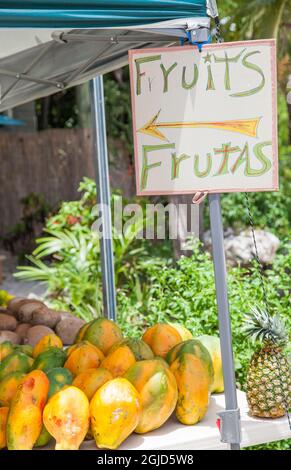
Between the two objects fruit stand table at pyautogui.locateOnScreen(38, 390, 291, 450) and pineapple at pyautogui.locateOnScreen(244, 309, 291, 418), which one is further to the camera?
pineapple at pyautogui.locateOnScreen(244, 309, 291, 418)

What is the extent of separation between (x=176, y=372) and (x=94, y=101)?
6.83 feet

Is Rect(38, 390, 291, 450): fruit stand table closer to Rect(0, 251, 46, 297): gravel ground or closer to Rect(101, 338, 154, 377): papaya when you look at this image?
Rect(101, 338, 154, 377): papaya

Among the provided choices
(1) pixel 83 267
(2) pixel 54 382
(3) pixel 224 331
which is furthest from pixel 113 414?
(1) pixel 83 267

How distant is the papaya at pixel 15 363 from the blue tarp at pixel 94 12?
1.07 metres

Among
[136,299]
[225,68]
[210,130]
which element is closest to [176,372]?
[210,130]

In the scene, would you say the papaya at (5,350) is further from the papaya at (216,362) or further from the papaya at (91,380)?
the papaya at (216,362)

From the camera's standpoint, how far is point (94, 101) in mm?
3877

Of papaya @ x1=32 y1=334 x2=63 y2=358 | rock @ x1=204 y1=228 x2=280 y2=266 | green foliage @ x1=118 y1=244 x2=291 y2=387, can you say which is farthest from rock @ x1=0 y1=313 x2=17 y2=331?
rock @ x1=204 y1=228 x2=280 y2=266

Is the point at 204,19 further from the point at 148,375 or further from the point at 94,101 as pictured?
the point at 94,101

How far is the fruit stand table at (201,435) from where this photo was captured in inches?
79.8

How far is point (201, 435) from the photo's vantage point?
2094mm

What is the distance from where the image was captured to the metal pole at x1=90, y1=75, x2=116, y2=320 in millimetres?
3854

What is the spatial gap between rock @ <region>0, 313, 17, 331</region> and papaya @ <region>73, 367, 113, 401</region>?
152cm

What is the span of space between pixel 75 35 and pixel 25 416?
4.97ft
